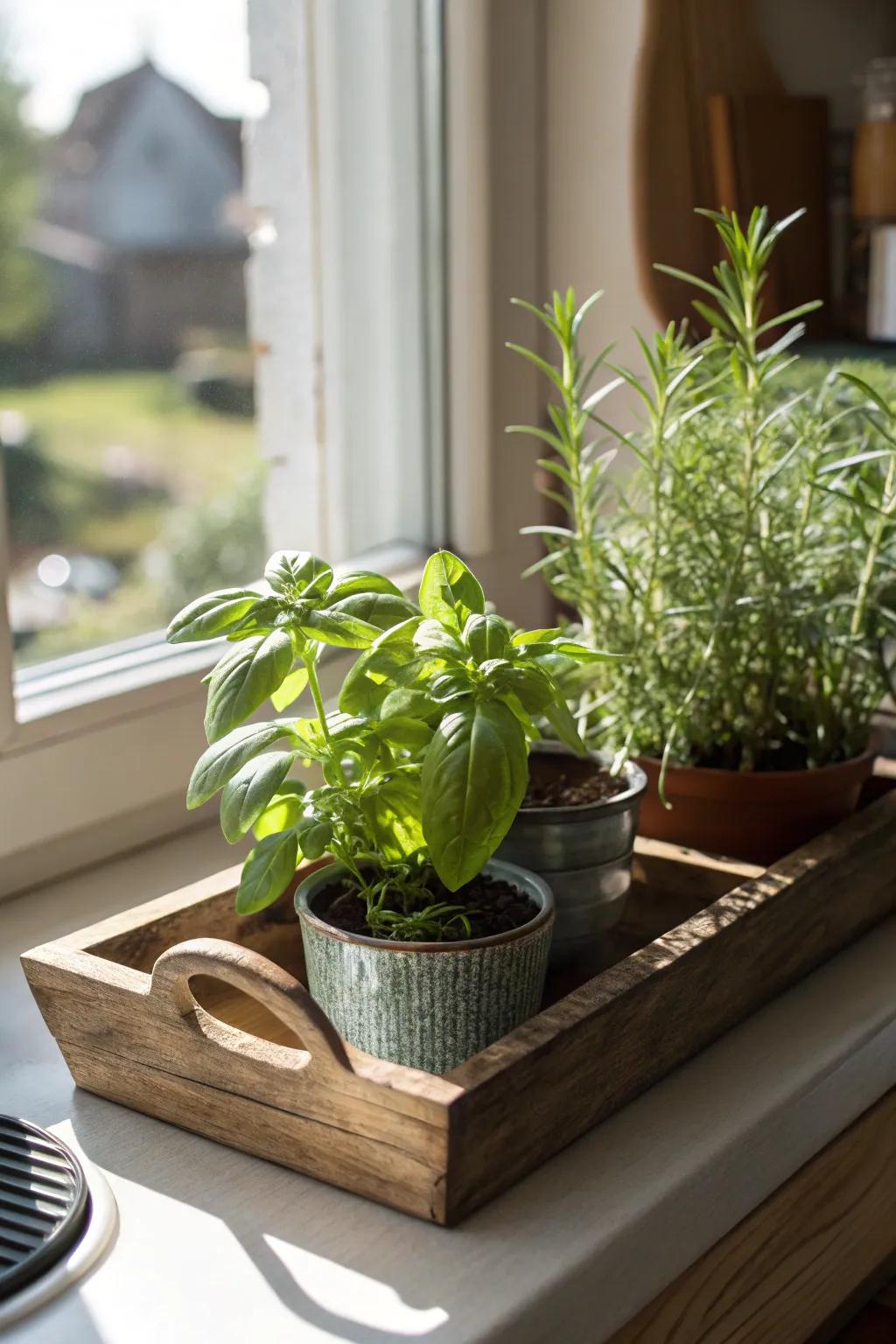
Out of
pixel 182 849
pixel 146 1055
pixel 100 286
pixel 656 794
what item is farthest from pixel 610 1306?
pixel 100 286

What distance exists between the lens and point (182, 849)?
1.10m

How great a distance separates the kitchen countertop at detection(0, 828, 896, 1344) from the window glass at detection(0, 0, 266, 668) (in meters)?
0.41

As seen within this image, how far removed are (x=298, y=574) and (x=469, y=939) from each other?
20 centimetres

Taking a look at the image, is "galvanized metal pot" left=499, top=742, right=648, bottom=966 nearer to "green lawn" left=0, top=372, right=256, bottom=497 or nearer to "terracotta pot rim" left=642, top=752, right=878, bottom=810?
"terracotta pot rim" left=642, top=752, right=878, bottom=810

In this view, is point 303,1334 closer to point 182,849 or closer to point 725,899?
point 725,899

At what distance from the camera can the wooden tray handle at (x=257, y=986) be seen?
2.06 feet

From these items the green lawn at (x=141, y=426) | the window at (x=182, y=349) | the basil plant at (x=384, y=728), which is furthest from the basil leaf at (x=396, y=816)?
the green lawn at (x=141, y=426)

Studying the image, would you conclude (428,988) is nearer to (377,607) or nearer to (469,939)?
(469,939)

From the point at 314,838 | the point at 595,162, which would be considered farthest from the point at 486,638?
the point at 595,162

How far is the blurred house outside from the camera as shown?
1.06 metres

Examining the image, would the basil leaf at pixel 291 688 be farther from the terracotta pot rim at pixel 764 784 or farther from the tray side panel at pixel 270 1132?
the terracotta pot rim at pixel 764 784

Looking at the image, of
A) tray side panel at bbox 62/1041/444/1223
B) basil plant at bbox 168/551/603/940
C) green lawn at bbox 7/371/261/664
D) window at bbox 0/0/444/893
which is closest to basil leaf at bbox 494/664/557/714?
basil plant at bbox 168/551/603/940

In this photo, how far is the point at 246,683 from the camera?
669mm

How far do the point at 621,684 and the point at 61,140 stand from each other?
1.83 feet
